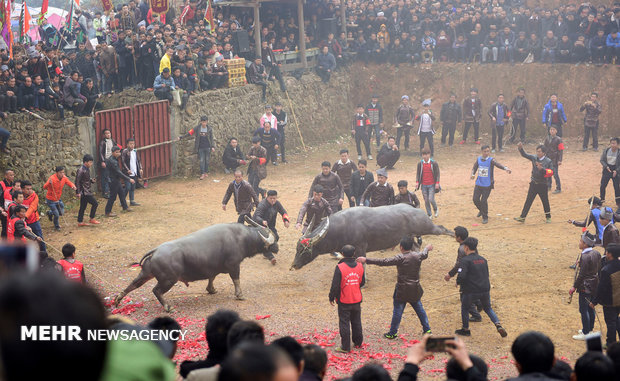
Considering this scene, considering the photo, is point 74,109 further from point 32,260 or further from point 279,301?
point 32,260

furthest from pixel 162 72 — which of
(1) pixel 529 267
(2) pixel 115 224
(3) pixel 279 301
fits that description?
(1) pixel 529 267

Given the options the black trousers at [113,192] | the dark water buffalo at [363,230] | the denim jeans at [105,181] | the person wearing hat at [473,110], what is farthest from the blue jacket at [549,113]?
the denim jeans at [105,181]

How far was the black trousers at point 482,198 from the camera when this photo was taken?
16.6 metres

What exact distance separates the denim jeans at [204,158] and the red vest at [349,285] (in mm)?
12543

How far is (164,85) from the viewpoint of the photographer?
21188 millimetres

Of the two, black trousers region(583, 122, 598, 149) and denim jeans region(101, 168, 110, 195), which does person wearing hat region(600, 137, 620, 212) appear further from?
denim jeans region(101, 168, 110, 195)

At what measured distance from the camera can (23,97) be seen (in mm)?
17797

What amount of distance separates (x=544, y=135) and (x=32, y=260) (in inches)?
1013

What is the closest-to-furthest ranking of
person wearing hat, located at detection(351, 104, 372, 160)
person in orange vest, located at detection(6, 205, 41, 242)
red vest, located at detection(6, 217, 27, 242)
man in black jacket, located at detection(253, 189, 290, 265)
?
person in orange vest, located at detection(6, 205, 41, 242) < red vest, located at detection(6, 217, 27, 242) < man in black jacket, located at detection(253, 189, 290, 265) < person wearing hat, located at detection(351, 104, 372, 160)

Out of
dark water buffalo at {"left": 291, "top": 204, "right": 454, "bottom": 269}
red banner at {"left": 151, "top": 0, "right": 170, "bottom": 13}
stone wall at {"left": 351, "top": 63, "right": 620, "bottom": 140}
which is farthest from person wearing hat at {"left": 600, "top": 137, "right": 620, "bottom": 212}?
red banner at {"left": 151, "top": 0, "right": 170, "bottom": 13}

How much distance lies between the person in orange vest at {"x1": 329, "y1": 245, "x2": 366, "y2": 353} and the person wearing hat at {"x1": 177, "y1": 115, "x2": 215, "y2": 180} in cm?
1230

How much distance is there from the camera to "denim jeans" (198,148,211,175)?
71.1ft

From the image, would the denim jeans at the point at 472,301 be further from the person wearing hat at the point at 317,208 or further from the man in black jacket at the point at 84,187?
the man in black jacket at the point at 84,187

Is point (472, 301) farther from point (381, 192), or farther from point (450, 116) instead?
point (450, 116)
